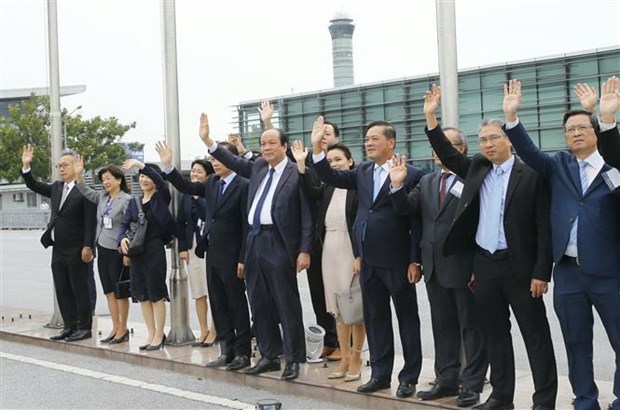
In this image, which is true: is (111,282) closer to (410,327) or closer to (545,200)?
(410,327)

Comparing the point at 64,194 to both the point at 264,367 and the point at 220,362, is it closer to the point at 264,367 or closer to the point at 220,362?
the point at 220,362

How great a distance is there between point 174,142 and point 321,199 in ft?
7.54

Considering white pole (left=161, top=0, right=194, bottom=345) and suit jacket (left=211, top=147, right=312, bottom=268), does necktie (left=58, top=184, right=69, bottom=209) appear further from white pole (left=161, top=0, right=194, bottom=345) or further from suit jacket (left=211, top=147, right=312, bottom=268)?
suit jacket (left=211, top=147, right=312, bottom=268)

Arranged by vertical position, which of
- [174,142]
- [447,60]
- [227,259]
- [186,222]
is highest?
[447,60]

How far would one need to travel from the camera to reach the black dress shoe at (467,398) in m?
5.70

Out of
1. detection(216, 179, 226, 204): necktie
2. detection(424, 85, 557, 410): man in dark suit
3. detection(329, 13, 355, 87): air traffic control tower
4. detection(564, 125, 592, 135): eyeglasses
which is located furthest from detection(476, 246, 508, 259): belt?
detection(329, 13, 355, 87): air traffic control tower

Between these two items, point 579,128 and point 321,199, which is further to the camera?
point 321,199

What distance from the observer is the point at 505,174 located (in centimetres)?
546

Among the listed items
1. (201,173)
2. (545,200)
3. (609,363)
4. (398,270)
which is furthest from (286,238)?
(609,363)

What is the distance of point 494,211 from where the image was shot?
17.9 ft

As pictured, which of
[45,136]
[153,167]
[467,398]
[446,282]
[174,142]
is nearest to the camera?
[467,398]

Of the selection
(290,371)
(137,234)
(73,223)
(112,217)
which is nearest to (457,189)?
(290,371)

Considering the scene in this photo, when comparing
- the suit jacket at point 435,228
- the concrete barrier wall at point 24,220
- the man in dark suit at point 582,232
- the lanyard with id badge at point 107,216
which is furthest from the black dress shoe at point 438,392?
the concrete barrier wall at point 24,220

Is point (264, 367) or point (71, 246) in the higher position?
point (71, 246)
